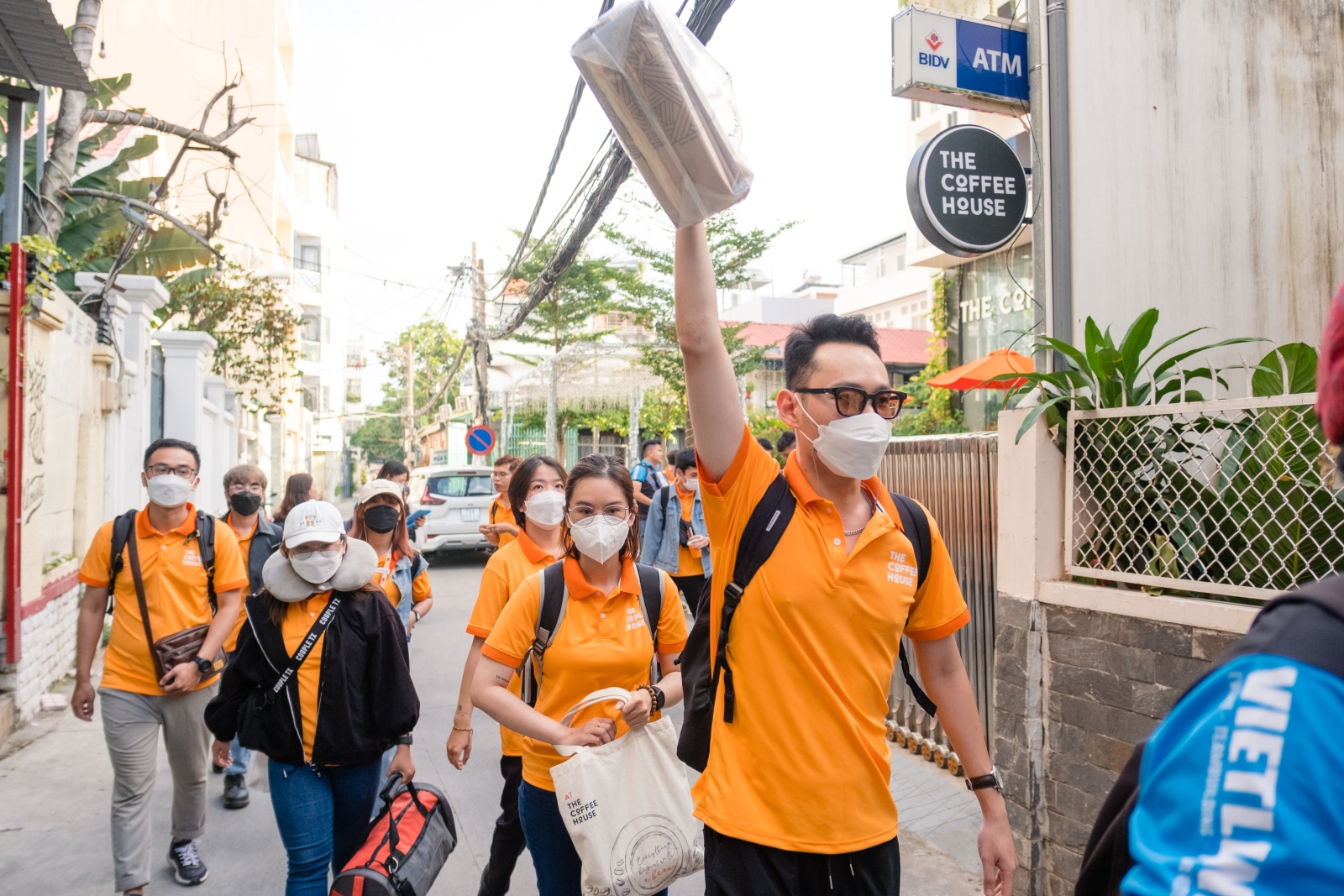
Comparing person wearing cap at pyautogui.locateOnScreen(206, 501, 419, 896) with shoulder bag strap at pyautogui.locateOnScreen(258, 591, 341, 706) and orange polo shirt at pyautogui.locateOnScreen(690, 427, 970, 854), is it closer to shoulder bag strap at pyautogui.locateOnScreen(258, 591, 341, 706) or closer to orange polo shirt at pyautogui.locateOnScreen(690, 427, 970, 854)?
shoulder bag strap at pyautogui.locateOnScreen(258, 591, 341, 706)

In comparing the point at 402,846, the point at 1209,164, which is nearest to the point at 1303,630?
the point at 402,846

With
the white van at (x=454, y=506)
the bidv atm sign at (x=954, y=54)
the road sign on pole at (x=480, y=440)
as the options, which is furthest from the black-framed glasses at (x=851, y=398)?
the road sign on pole at (x=480, y=440)

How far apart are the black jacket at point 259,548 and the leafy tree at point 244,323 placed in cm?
1126

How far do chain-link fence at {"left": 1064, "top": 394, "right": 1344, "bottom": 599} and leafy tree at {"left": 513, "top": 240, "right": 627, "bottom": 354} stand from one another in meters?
20.7

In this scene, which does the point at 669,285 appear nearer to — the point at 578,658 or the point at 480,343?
the point at 480,343

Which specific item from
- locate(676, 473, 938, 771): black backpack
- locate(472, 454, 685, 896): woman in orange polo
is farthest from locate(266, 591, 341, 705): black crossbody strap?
locate(676, 473, 938, 771): black backpack

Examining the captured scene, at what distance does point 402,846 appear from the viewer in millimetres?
2986

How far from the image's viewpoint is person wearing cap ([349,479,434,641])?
543cm

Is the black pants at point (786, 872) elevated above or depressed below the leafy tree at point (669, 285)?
below

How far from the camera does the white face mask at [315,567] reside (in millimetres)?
3385

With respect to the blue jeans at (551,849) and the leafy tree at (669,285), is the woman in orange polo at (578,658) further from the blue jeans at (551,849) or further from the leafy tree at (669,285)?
the leafy tree at (669,285)

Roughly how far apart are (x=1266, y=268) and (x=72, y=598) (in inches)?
382

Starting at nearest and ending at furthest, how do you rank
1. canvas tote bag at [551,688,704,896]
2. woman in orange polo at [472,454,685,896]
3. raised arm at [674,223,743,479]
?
raised arm at [674,223,743,479] < canvas tote bag at [551,688,704,896] < woman in orange polo at [472,454,685,896]

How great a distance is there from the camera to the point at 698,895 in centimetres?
437
